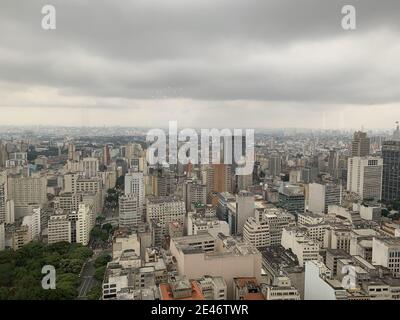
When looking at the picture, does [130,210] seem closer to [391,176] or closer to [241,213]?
[241,213]

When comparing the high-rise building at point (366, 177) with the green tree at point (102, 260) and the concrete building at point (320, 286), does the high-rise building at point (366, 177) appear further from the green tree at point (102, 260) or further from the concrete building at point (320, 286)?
the green tree at point (102, 260)

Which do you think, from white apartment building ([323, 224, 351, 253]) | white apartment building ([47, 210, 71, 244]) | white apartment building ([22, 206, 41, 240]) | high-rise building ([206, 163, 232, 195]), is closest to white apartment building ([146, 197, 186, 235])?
high-rise building ([206, 163, 232, 195])

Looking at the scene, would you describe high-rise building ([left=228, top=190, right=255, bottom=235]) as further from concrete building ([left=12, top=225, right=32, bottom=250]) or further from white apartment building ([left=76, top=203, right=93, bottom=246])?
concrete building ([left=12, top=225, right=32, bottom=250])

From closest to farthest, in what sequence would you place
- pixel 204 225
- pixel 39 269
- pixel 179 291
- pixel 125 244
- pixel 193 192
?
pixel 179 291 → pixel 39 269 → pixel 125 244 → pixel 204 225 → pixel 193 192

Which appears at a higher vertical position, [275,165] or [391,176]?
[275,165]

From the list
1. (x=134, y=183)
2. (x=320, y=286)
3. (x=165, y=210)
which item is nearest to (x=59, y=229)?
(x=134, y=183)

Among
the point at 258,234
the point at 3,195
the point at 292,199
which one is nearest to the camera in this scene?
the point at 258,234
